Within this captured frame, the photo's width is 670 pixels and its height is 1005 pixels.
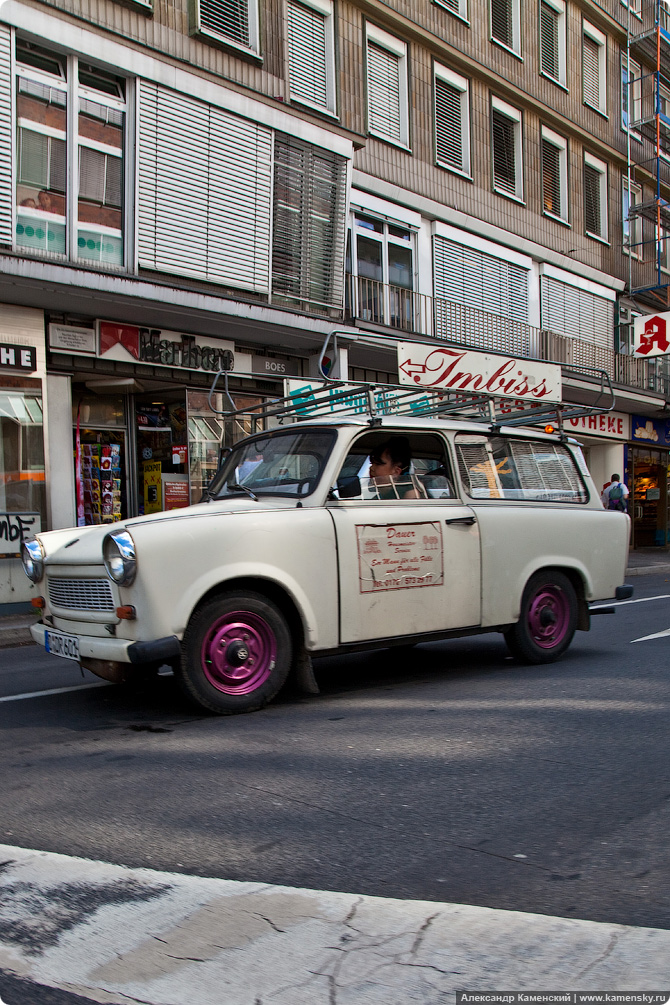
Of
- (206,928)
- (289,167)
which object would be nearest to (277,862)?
(206,928)

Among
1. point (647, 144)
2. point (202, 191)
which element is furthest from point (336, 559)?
point (647, 144)

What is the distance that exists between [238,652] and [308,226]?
12377 mm

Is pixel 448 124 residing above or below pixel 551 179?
below

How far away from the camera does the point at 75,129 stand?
1234cm

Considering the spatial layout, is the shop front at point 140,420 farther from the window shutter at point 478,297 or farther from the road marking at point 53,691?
the road marking at point 53,691

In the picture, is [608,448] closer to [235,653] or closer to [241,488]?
[241,488]

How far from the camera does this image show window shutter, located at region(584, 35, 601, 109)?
84.6ft

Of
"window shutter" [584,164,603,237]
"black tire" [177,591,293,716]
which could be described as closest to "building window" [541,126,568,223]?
"window shutter" [584,164,603,237]

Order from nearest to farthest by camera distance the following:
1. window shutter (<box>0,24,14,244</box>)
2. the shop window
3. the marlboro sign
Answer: the marlboro sign, window shutter (<box>0,24,14,244</box>), the shop window

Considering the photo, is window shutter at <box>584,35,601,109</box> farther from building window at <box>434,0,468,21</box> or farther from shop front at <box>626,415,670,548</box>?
shop front at <box>626,415,670,548</box>

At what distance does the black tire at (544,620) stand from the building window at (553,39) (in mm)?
20924

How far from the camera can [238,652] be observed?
4.98 metres

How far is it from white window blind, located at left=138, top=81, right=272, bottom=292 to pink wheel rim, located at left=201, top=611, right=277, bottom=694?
30.4 feet

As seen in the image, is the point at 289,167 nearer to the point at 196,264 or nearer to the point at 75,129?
the point at 196,264
